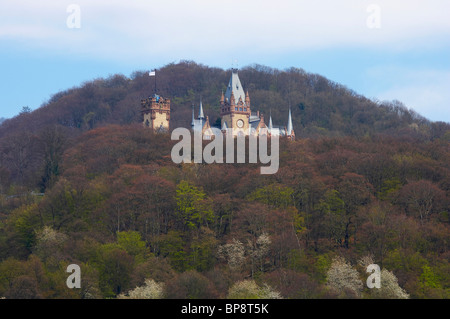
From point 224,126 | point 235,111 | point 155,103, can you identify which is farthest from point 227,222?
point 235,111

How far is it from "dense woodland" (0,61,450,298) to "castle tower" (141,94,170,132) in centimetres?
1433

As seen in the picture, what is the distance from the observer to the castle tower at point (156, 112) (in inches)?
4323

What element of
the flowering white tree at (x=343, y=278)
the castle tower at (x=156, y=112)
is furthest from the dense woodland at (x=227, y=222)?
the castle tower at (x=156, y=112)

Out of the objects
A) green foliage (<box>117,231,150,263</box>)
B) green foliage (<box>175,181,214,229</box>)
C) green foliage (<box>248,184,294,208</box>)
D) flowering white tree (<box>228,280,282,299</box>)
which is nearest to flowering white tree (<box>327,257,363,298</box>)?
flowering white tree (<box>228,280,282,299</box>)

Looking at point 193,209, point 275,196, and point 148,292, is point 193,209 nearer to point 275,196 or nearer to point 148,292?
point 275,196

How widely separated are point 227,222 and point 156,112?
43.6 m

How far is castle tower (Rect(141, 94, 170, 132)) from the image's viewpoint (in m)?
110

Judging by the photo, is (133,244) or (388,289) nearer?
(388,289)

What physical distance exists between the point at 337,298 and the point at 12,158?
64461 millimetres

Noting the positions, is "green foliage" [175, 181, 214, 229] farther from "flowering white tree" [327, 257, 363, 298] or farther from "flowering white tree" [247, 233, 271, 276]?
"flowering white tree" [327, 257, 363, 298]

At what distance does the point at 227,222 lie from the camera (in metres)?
69.4

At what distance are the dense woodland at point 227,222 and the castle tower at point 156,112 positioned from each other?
14334 mm
